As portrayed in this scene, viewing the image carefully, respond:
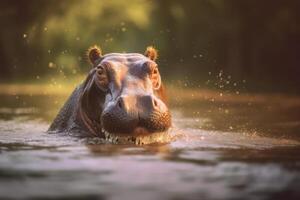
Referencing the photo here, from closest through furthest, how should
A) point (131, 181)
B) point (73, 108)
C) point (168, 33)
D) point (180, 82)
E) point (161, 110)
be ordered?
point (131, 181) < point (161, 110) < point (73, 108) < point (180, 82) < point (168, 33)

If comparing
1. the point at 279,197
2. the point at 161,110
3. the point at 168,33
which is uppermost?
the point at 168,33

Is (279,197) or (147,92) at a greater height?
(147,92)

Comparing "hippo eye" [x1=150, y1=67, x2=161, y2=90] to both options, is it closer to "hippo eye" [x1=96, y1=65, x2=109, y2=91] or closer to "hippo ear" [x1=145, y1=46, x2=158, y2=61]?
"hippo eye" [x1=96, y1=65, x2=109, y2=91]

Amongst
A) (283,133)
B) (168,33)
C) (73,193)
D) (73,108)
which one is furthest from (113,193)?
(168,33)

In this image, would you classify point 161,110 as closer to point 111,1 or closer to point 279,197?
point 279,197

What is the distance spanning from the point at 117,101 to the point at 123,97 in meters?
0.06

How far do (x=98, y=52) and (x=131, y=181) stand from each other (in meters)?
3.53

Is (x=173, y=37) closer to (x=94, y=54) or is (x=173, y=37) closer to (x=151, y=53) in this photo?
(x=151, y=53)

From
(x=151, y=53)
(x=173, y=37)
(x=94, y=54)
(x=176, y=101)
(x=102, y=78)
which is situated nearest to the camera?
(x=102, y=78)

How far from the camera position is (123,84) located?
6.59 metres

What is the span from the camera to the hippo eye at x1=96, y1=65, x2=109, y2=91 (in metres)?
6.80

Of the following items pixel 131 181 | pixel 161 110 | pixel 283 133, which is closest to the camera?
pixel 131 181

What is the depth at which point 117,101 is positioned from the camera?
6.21 meters

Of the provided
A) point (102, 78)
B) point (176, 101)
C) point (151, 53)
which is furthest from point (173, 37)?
point (102, 78)
